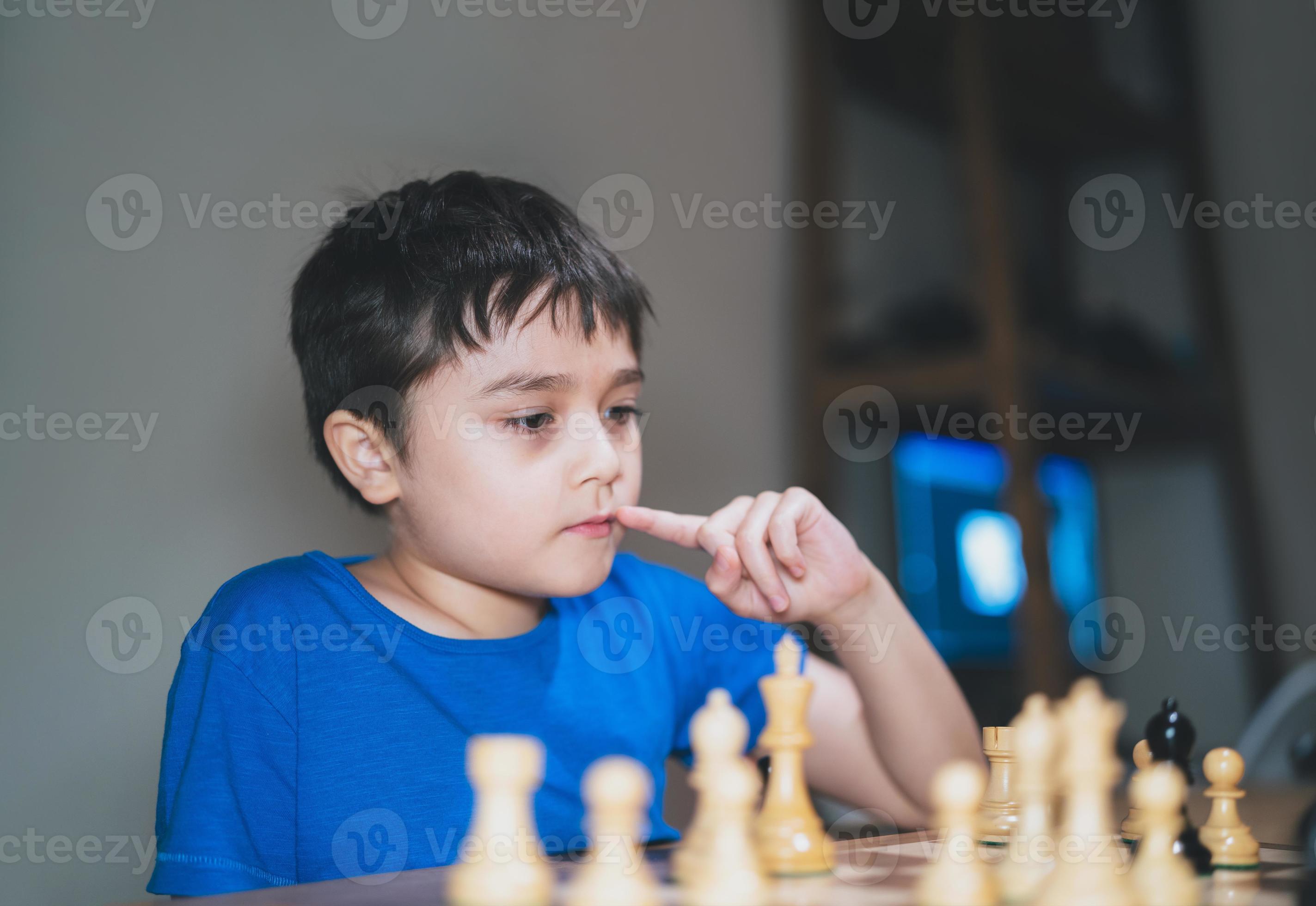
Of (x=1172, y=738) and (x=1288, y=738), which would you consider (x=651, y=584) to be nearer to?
(x=1172, y=738)

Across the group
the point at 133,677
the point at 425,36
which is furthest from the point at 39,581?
the point at 425,36

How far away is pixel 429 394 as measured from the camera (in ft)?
3.36

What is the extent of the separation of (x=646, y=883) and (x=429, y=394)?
638 mm

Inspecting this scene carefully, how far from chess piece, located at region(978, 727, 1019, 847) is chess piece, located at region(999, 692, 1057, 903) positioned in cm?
10

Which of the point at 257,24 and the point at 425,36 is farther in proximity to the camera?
the point at 425,36

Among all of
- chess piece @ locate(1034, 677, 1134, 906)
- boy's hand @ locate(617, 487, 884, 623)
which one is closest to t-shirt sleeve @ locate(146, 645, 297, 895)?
boy's hand @ locate(617, 487, 884, 623)

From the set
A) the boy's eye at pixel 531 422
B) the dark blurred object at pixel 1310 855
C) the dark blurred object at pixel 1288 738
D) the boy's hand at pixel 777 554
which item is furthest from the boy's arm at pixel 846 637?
the dark blurred object at pixel 1288 738

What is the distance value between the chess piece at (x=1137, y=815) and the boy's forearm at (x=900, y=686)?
298 millimetres

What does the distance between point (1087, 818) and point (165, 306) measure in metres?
1.19

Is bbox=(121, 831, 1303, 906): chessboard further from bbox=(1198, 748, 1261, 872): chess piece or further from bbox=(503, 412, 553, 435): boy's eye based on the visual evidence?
bbox=(503, 412, 553, 435): boy's eye

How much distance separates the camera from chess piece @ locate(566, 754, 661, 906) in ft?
1.48

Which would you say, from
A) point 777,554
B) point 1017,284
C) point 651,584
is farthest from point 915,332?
point 777,554

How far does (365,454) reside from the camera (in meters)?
1.08

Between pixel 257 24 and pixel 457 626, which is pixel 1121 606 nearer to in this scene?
pixel 457 626
